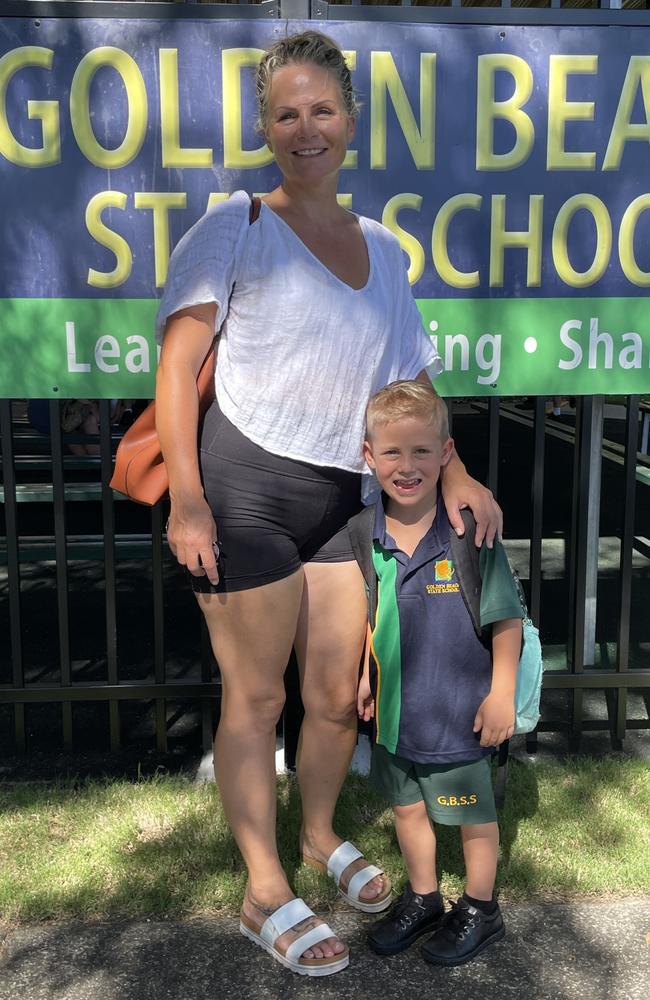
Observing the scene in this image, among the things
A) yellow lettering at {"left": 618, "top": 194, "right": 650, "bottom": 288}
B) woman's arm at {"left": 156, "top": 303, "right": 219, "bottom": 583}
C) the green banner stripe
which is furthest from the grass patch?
yellow lettering at {"left": 618, "top": 194, "right": 650, "bottom": 288}

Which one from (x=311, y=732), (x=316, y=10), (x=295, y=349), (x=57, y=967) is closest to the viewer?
(x=295, y=349)

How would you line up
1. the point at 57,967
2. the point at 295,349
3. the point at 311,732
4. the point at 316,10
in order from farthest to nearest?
the point at 316,10
the point at 311,732
the point at 57,967
the point at 295,349

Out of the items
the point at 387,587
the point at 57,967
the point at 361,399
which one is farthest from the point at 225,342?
the point at 57,967

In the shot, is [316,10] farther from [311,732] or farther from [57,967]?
[57,967]

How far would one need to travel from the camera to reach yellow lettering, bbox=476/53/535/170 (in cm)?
296

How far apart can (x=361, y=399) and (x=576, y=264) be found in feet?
3.72

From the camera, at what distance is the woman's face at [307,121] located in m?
2.17

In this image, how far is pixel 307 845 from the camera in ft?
8.99

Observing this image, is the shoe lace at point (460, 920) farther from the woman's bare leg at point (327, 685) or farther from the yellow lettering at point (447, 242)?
the yellow lettering at point (447, 242)

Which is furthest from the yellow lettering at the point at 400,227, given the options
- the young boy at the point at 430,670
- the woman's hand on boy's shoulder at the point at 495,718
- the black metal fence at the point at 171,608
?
the woman's hand on boy's shoulder at the point at 495,718

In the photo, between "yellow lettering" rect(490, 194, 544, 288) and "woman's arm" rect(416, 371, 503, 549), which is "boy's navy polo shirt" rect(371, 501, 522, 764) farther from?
"yellow lettering" rect(490, 194, 544, 288)

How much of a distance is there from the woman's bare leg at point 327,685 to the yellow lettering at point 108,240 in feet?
3.68

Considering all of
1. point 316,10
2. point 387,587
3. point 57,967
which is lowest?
point 57,967

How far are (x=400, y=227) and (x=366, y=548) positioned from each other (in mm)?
1124
